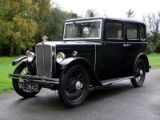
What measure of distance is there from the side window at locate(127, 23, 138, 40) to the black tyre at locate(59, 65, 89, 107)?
2.46 metres

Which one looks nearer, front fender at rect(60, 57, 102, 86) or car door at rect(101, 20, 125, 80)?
front fender at rect(60, 57, 102, 86)

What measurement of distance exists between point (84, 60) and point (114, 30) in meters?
1.75

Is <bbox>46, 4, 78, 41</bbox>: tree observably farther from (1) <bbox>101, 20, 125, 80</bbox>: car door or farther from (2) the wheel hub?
(2) the wheel hub

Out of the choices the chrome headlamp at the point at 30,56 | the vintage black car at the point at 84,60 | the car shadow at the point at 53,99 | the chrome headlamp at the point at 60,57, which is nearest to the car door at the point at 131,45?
the vintage black car at the point at 84,60

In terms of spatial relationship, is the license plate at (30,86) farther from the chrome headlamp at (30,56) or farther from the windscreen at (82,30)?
the windscreen at (82,30)

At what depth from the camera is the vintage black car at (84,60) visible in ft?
18.6

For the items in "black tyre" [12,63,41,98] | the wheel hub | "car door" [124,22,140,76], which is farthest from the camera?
"car door" [124,22,140,76]

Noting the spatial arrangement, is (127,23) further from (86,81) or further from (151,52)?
(151,52)

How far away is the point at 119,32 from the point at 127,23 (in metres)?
0.50

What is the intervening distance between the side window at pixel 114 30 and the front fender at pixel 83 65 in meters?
1.24

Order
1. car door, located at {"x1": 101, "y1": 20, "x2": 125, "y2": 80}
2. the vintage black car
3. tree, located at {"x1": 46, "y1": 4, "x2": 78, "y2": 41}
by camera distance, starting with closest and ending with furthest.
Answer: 1. the vintage black car
2. car door, located at {"x1": 101, "y1": 20, "x2": 125, "y2": 80}
3. tree, located at {"x1": 46, "y1": 4, "x2": 78, "y2": 41}

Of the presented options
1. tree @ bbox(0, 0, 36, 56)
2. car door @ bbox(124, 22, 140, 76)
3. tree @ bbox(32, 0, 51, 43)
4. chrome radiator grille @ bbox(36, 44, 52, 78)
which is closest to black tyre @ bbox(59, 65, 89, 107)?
chrome radiator grille @ bbox(36, 44, 52, 78)

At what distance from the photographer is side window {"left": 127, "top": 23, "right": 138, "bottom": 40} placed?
7703 millimetres

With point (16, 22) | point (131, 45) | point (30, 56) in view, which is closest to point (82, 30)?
point (131, 45)
